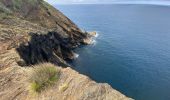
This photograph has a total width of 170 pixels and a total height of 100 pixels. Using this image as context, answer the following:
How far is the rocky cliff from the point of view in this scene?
83.6ft

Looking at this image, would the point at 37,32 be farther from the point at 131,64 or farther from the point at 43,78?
the point at 43,78

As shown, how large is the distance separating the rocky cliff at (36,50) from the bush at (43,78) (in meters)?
0.81

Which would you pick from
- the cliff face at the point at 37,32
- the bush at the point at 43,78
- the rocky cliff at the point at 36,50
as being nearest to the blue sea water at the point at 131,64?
the cliff face at the point at 37,32

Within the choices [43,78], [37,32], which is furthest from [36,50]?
[43,78]

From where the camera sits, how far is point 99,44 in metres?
114

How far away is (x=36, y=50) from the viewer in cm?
6738

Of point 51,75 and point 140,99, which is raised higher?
point 51,75

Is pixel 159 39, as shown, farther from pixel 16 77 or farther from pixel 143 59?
pixel 16 77

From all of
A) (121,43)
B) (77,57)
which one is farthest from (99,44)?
(77,57)

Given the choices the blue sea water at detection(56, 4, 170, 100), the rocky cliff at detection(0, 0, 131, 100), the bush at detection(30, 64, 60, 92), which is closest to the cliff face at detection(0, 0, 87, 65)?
the rocky cliff at detection(0, 0, 131, 100)

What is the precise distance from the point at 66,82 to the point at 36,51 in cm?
4123

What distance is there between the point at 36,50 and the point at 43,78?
4200 cm

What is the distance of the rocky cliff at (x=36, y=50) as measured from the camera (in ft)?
83.6

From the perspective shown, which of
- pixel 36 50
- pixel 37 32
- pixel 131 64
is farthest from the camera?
pixel 131 64
